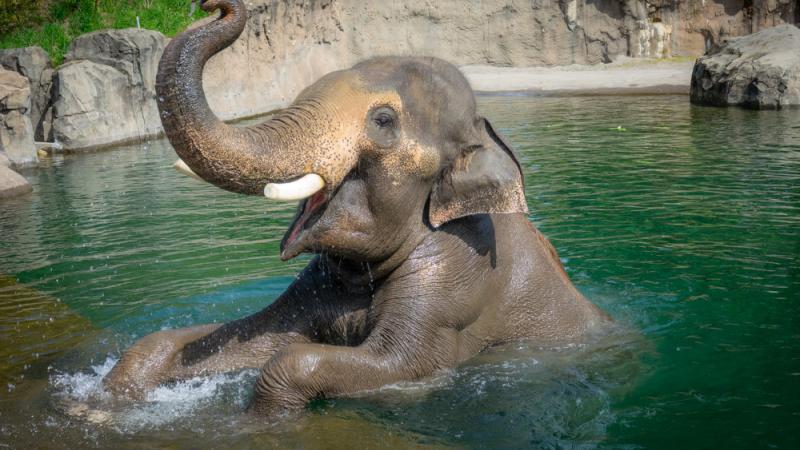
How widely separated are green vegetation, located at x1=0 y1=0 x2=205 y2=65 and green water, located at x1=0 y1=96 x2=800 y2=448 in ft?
33.9

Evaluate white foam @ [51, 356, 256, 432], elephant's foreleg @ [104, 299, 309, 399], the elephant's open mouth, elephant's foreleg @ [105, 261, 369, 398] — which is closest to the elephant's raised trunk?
the elephant's open mouth

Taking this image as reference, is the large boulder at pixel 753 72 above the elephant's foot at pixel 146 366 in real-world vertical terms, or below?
above

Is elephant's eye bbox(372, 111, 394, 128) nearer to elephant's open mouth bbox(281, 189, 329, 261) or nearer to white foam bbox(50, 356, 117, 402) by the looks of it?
elephant's open mouth bbox(281, 189, 329, 261)

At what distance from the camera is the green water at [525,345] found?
188 inches

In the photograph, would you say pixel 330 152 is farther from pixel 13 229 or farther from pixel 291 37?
pixel 291 37

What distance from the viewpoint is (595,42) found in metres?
33.9

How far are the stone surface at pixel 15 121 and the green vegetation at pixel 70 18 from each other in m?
5.73

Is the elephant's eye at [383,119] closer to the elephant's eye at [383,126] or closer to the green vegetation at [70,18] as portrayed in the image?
the elephant's eye at [383,126]

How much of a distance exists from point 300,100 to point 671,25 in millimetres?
30586

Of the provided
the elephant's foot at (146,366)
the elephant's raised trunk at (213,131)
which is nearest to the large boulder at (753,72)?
the elephant's foot at (146,366)

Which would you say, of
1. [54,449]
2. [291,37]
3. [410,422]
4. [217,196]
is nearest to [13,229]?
[217,196]

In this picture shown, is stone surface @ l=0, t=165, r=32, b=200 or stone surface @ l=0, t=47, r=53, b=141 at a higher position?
stone surface @ l=0, t=47, r=53, b=141

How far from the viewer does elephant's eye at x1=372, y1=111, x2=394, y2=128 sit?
4.69 metres

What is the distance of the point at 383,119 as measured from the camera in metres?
4.70
